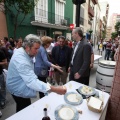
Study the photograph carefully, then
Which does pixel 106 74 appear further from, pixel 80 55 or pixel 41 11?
pixel 41 11

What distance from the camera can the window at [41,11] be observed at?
441 inches

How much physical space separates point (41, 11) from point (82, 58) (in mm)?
10638

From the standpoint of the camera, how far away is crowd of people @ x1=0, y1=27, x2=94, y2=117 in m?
1.29

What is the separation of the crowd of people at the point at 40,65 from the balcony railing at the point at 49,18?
883 cm

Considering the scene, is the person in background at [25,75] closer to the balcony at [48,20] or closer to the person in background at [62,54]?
the person in background at [62,54]

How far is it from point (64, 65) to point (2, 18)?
7.44 m

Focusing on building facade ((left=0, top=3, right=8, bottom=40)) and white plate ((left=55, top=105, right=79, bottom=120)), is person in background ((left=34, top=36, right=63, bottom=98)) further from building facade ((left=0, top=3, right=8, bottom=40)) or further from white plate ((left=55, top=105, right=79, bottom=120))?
building facade ((left=0, top=3, right=8, bottom=40))

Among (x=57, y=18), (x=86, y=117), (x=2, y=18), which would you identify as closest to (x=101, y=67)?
(x=86, y=117)

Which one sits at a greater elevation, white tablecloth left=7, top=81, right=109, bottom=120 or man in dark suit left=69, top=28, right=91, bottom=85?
man in dark suit left=69, top=28, right=91, bottom=85

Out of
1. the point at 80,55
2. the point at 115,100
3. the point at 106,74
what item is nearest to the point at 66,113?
the point at 115,100

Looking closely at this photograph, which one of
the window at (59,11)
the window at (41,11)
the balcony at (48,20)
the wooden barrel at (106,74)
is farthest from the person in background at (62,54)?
the window at (59,11)

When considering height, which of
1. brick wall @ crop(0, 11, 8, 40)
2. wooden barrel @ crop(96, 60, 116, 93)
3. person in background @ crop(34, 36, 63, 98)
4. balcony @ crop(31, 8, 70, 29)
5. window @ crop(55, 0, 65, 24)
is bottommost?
wooden barrel @ crop(96, 60, 116, 93)

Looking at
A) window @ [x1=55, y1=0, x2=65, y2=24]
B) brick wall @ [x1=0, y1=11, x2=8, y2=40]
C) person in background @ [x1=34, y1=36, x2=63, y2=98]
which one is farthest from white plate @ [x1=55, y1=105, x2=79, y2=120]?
window @ [x1=55, y1=0, x2=65, y2=24]

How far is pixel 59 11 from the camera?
1403 centimetres
